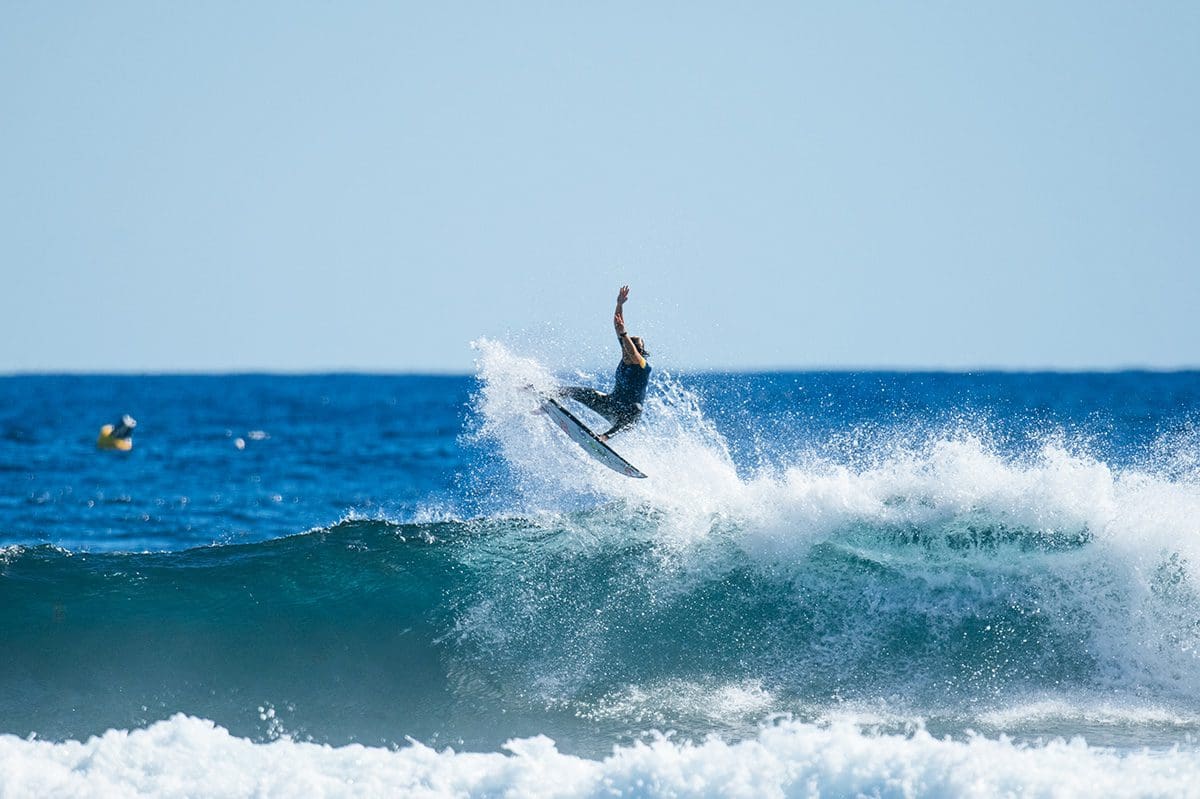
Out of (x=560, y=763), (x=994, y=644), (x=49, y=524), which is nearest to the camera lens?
(x=560, y=763)

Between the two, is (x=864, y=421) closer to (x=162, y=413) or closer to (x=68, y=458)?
(x=68, y=458)

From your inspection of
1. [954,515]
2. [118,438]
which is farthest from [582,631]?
[118,438]

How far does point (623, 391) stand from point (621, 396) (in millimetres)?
64

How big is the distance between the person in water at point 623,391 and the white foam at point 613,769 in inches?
181

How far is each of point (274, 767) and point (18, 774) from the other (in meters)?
1.78

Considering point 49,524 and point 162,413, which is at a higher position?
point 49,524

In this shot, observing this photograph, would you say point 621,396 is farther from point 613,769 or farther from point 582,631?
point 613,769

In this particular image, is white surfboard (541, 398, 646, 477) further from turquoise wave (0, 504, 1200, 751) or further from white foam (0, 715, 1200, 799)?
white foam (0, 715, 1200, 799)

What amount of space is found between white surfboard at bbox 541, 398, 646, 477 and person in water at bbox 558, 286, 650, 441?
131mm

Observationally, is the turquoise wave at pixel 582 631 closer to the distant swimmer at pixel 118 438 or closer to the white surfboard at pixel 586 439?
the white surfboard at pixel 586 439

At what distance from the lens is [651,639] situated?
12.0 meters

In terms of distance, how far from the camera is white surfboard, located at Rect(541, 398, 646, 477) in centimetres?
1342

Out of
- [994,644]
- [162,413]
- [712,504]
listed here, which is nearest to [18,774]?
[712,504]

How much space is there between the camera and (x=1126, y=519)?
39.3 ft
